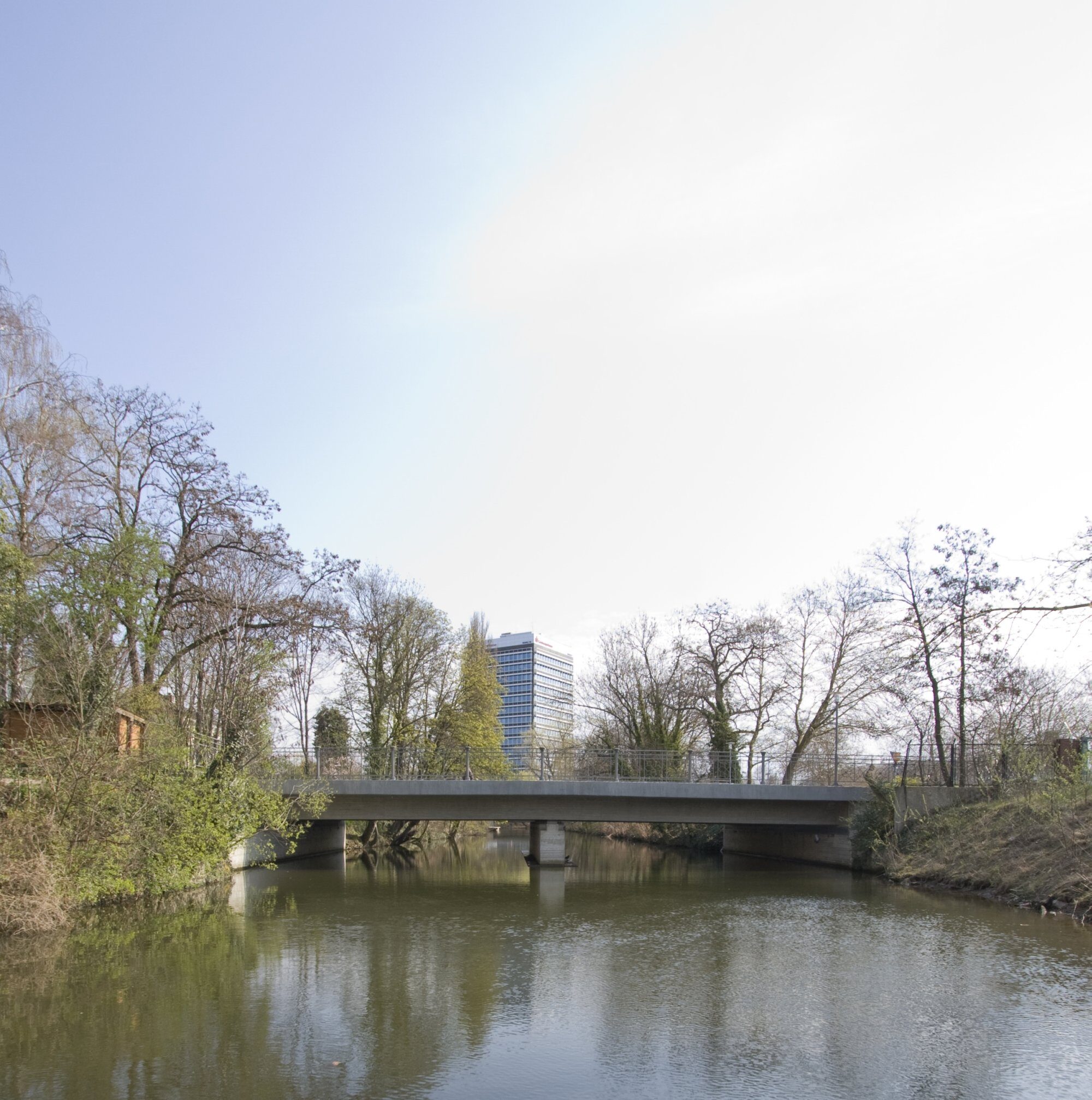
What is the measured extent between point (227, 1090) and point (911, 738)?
29.3 meters

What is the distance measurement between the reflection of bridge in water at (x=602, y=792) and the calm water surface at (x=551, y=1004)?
9.95 metres

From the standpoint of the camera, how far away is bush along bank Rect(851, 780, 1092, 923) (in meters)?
20.1

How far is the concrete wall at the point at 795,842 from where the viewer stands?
1266 inches

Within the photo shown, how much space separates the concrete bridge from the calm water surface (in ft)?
32.3

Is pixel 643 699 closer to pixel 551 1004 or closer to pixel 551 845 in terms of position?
pixel 551 845

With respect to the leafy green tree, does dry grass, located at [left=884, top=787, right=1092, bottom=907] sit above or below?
below

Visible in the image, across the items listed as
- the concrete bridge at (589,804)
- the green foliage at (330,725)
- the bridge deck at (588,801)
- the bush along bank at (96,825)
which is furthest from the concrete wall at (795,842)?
the bush along bank at (96,825)

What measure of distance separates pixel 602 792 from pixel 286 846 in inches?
515

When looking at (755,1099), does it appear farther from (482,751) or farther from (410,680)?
(410,680)

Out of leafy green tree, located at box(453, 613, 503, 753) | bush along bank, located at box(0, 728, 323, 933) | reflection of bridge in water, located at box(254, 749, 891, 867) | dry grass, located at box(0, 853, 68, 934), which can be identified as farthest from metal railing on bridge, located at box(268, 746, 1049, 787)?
dry grass, located at box(0, 853, 68, 934)

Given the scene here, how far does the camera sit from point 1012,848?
2311 cm

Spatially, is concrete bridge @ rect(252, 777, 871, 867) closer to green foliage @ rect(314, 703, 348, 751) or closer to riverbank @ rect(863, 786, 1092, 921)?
riverbank @ rect(863, 786, 1092, 921)

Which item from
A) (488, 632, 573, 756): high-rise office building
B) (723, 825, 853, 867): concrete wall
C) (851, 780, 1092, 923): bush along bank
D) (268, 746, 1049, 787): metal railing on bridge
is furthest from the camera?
(488, 632, 573, 756): high-rise office building

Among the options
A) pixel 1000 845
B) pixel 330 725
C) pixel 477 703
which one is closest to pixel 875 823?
pixel 1000 845
